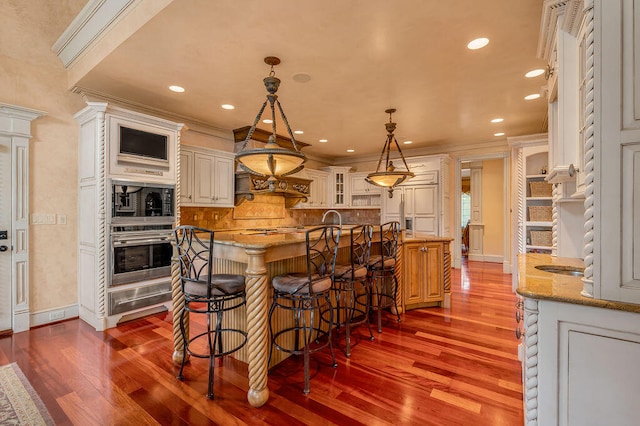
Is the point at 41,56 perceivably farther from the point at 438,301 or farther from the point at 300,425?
the point at 438,301

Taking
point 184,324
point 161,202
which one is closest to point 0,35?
point 161,202

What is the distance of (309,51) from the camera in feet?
8.96

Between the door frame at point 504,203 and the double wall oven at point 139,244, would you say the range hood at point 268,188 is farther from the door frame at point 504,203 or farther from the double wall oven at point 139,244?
the door frame at point 504,203

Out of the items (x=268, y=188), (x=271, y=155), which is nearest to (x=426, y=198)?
(x=268, y=188)

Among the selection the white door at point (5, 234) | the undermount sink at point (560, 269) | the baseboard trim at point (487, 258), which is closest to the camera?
the undermount sink at point (560, 269)

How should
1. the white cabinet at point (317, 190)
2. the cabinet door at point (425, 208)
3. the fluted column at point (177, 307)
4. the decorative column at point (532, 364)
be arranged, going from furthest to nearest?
the white cabinet at point (317, 190) → the cabinet door at point (425, 208) → the fluted column at point (177, 307) → the decorative column at point (532, 364)

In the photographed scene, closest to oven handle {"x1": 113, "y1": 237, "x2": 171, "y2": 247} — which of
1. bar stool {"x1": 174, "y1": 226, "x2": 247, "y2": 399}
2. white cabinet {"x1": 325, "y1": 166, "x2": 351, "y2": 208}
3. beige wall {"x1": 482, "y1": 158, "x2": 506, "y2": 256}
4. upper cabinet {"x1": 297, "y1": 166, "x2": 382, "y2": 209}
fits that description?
bar stool {"x1": 174, "y1": 226, "x2": 247, "y2": 399}

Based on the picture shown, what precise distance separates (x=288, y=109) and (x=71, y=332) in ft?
12.2

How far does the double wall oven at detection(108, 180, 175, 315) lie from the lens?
3350 mm

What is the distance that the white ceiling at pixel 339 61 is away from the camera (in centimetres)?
221

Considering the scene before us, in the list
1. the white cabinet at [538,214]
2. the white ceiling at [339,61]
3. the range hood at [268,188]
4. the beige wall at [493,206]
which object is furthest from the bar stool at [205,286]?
the beige wall at [493,206]

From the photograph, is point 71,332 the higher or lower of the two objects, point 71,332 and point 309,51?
the lower

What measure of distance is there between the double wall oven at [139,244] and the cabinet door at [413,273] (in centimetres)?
285

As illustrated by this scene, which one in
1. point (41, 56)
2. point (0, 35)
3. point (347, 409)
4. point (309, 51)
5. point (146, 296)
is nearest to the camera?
point (347, 409)
